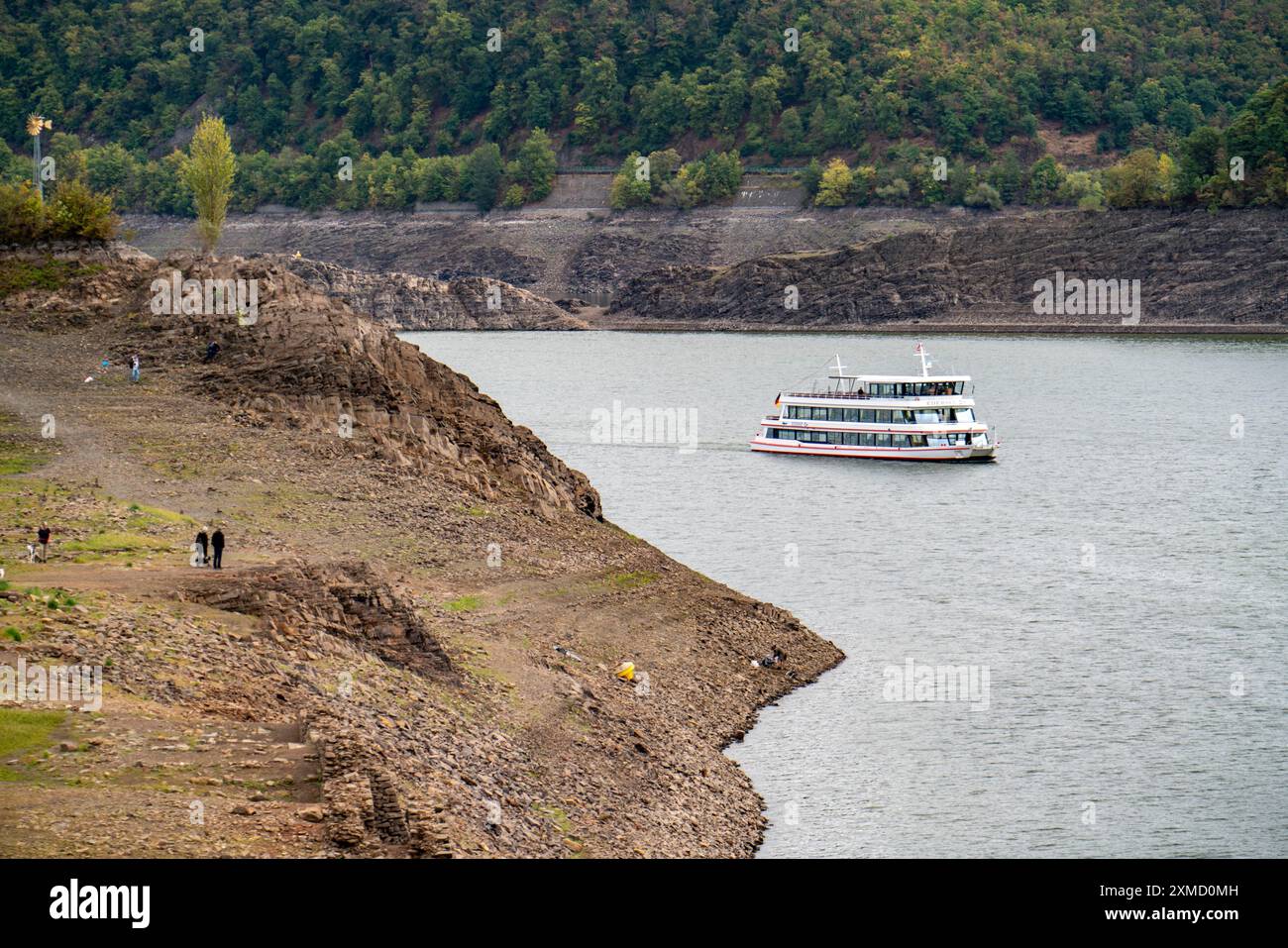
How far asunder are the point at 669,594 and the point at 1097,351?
429ft

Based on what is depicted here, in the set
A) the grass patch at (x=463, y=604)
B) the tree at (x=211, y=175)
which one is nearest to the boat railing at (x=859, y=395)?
the tree at (x=211, y=175)

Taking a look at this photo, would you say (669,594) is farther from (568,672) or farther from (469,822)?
(469,822)

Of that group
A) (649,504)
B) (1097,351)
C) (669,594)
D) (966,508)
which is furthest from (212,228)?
(1097,351)

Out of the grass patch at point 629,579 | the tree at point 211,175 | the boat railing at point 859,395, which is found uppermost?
the tree at point 211,175

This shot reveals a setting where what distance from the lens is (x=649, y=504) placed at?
8494cm

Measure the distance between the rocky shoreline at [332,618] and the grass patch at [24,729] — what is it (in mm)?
230

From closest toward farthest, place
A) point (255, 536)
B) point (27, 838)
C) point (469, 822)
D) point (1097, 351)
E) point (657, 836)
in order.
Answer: point (27, 838) < point (469, 822) < point (657, 836) < point (255, 536) < point (1097, 351)

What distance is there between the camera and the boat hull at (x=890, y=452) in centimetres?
10275

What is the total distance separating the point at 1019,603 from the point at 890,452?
39.6m

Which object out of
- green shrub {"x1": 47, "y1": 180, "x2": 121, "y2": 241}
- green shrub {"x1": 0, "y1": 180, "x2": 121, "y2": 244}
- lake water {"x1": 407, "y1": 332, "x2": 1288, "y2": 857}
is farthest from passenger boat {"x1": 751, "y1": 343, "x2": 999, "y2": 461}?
green shrub {"x1": 0, "y1": 180, "x2": 121, "y2": 244}

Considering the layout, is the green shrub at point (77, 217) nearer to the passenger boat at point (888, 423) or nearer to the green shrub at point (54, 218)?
the green shrub at point (54, 218)

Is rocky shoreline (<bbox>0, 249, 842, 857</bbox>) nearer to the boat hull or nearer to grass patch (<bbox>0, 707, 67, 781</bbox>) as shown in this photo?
grass patch (<bbox>0, 707, 67, 781</bbox>)

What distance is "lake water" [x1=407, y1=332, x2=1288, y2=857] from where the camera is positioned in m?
41.7

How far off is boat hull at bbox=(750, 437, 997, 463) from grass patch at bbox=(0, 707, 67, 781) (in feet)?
250
